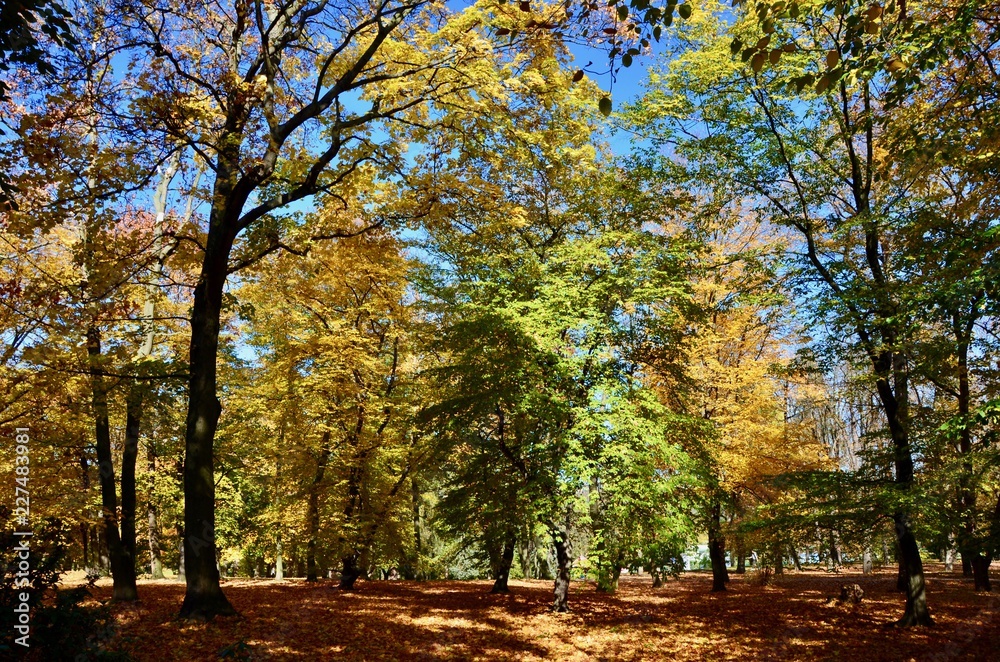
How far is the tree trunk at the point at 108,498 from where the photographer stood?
10375mm

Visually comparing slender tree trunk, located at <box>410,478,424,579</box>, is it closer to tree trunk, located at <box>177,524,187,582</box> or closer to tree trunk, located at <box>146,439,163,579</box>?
tree trunk, located at <box>146,439,163,579</box>

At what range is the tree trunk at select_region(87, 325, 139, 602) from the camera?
10.4 metres

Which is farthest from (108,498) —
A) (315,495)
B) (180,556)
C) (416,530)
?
(180,556)

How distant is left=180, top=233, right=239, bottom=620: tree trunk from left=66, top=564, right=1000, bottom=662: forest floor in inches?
16.4

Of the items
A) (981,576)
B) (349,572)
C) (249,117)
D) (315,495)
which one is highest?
(249,117)

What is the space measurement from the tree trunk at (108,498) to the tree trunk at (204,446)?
105 inches

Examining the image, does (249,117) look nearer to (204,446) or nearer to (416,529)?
(204,446)

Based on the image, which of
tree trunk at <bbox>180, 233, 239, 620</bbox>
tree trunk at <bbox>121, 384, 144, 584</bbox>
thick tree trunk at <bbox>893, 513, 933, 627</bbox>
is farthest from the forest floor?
tree trunk at <bbox>121, 384, 144, 584</bbox>

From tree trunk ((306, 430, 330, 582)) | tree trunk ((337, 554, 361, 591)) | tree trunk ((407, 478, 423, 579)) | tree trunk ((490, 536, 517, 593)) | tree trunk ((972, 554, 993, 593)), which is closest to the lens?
tree trunk ((306, 430, 330, 582))

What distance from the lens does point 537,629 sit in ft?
33.1

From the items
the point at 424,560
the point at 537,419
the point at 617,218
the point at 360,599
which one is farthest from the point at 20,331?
the point at 617,218

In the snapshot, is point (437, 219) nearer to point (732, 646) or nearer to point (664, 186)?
point (664, 186)

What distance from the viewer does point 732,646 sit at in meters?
9.25

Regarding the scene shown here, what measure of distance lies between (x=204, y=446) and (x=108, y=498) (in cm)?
481
